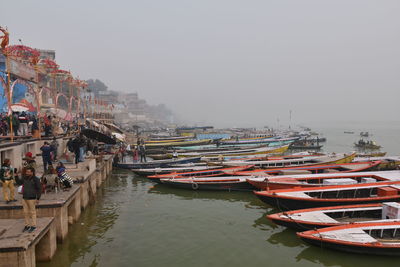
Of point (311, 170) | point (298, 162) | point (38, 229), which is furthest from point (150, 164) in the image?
point (38, 229)

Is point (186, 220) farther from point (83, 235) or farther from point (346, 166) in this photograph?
point (346, 166)

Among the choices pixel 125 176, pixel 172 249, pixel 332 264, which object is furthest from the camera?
pixel 125 176

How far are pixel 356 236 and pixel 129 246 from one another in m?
10.8

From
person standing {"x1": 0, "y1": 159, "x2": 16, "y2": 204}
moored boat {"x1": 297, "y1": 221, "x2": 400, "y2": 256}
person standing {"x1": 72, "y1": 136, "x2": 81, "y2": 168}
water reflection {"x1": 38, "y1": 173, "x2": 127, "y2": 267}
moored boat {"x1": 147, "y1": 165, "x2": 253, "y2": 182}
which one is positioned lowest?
water reflection {"x1": 38, "y1": 173, "x2": 127, "y2": 267}

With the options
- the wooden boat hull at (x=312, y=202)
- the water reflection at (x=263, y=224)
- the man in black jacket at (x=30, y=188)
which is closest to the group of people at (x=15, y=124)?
the man in black jacket at (x=30, y=188)

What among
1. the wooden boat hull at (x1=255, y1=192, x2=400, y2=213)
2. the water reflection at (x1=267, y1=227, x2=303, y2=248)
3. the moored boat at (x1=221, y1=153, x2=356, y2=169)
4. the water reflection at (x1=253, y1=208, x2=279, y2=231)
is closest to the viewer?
the water reflection at (x1=267, y1=227, x2=303, y2=248)

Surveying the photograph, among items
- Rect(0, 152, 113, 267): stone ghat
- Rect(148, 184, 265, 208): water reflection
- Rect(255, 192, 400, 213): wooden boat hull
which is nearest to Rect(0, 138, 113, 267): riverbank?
Rect(0, 152, 113, 267): stone ghat

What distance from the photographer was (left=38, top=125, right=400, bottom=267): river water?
474 inches

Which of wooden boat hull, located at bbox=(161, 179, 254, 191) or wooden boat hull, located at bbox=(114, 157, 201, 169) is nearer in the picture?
wooden boat hull, located at bbox=(161, 179, 254, 191)

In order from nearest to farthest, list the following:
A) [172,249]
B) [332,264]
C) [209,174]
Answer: [332,264], [172,249], [209,174]

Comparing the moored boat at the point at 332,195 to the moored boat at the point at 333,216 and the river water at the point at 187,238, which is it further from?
the river water at the point at 187,238

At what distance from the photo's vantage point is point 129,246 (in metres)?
13.4

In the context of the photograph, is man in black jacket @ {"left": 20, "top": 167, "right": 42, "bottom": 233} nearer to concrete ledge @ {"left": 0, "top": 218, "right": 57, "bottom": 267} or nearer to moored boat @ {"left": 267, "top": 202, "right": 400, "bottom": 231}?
concrete ledge @ {"left": 0, "top": 218, "right": 57, "bottom": 267}

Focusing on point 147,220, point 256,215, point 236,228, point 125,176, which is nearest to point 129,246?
point 147,220
